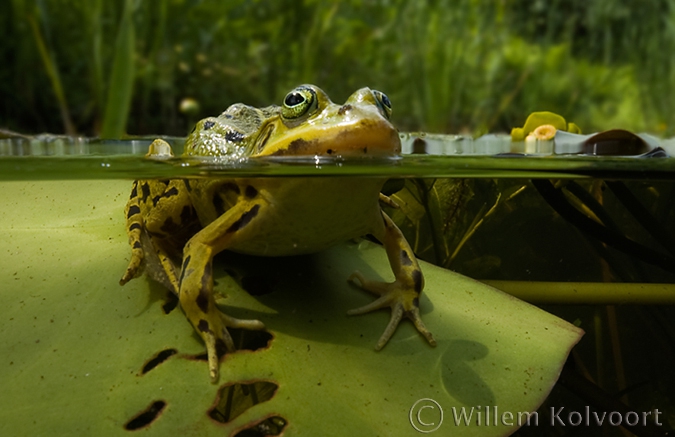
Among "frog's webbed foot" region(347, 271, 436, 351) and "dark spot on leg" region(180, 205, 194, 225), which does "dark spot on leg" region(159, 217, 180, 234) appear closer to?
"dark spot on leg" region(180, 205, 194, 225)

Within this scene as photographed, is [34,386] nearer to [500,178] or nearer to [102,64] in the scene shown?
[500,178]

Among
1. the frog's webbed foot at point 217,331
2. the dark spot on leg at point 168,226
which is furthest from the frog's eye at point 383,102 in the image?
the dark spot on leg at point 168,226

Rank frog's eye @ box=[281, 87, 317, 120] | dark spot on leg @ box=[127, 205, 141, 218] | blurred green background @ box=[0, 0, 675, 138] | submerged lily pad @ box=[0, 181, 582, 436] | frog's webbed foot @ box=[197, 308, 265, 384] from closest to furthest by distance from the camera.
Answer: submerged lily pad @ box=[0, 181, 582, 436] → frog's webbed foot @ box=[197, 308, 265, 384] → frog's eye @ box=[281, 87, 317, 120] → dark spot on leg @ box=[127, 205, 141, 218] → blurred green background @ box=[0, 0, 675, 138]

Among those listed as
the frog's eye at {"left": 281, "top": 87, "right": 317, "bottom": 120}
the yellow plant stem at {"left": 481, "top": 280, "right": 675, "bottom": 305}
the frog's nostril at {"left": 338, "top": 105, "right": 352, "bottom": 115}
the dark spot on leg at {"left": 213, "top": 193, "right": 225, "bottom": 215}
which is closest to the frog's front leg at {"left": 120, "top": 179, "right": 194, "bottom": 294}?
the dark spot on leg at {"left": 213, "top": 193, "right": 225, "bottom": 215}

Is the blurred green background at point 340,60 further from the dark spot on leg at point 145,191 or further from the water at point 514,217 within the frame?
the dark spot on leg at point 145,191

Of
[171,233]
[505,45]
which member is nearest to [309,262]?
[171,233]

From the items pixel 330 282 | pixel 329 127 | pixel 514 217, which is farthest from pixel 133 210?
pixel 514 217

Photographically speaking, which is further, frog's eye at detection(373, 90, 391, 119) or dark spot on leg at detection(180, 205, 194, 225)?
dark spot on leg at detection(180, 205, 194, 225)
